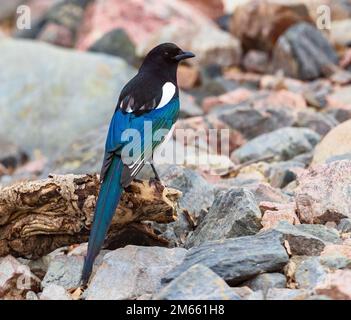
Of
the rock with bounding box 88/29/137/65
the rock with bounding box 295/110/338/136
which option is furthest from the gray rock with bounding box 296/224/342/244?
the rock with bounding box 88/29/137/65

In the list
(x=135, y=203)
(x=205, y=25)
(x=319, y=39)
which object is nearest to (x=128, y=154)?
(x=135, y=203)

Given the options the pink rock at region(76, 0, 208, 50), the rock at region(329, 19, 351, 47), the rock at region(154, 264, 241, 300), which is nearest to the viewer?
the rock at region(154, 264, 241, 300)

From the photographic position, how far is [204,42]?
13438 millimetres

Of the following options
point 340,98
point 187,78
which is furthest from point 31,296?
point 187,78

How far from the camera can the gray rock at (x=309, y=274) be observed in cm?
406

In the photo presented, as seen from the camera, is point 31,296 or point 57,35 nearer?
point 31,296

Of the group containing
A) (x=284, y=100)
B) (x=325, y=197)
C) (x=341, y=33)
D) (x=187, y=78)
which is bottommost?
(x=187, y=78)

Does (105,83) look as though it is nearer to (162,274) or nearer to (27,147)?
(27,147)

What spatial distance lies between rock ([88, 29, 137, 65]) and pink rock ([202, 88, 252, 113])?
116 inches

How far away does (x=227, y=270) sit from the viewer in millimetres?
4062

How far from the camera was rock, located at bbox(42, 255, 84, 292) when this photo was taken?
15.2ft

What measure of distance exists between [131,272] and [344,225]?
1.20 metres

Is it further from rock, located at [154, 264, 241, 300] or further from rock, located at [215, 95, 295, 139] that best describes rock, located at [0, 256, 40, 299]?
rock, located at [215, 95, 295, 139]

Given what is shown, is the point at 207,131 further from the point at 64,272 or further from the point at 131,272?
the point at 131,272
